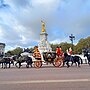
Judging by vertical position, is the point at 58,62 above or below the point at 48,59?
below

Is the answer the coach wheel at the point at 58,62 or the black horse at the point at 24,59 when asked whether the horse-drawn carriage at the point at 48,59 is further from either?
the black horse at the point at 24,59

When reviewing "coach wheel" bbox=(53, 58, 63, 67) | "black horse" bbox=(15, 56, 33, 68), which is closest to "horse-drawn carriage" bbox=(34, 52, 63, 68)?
"coach wheel" bbox=(53, 58, 63, 67)

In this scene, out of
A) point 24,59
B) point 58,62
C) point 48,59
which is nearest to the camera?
point 58,62

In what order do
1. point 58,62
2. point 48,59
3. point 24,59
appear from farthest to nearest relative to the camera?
point 24,59 < point 48,59 < point 58,62

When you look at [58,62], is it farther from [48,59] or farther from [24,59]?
[24,59]

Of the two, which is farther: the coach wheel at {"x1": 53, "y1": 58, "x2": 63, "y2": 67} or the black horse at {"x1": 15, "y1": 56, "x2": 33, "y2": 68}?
the black horse at {"x1": 15, "y1": 56, "x2": 33, "y2": 68}

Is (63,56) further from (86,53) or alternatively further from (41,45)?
(41,45)

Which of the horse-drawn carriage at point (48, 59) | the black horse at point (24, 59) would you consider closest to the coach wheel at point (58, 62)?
the horse-drawn carriage at point (48, 59)

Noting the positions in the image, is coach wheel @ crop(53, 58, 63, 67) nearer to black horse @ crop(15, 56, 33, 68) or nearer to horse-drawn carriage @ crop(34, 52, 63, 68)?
horse-drawn carriage @ crop(34, 52, 63, 68)

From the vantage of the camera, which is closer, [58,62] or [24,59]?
[58,62]

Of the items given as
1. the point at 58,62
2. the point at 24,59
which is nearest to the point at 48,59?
the point at 58,62

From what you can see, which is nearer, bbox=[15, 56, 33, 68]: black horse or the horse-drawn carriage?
the horse-drawn carriage

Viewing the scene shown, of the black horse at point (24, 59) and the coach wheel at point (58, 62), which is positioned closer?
the coach wheel at point (58, 62)

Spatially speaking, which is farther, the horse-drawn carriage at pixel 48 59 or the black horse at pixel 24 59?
the black horse at pixel 24 59
